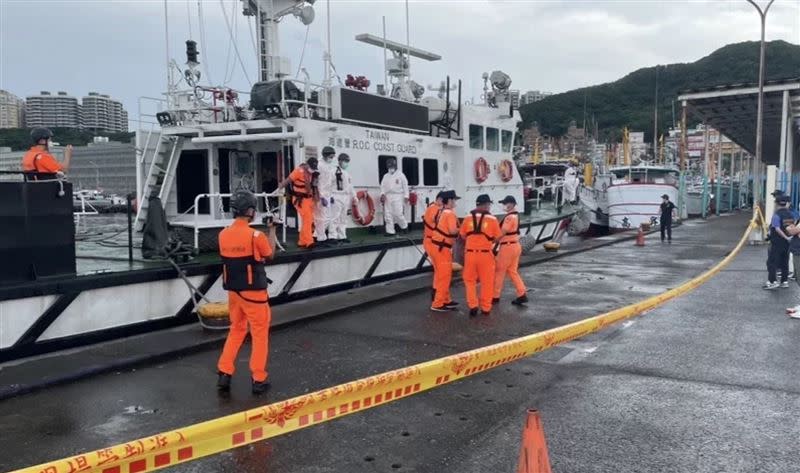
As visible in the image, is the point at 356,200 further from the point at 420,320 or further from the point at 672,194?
the point at 672,194

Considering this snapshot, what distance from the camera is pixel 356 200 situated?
1059cm

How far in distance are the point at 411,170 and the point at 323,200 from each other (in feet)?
10.9

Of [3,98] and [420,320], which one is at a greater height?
[3,98]

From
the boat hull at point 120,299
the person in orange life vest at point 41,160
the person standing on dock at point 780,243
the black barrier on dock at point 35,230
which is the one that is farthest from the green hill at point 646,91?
the black barrier on dock at point 35,230

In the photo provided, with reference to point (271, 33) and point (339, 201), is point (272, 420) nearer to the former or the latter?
point (339, 201)

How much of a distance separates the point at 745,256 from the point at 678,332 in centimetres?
904

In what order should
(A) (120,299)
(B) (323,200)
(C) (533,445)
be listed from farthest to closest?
(B) (323,200) < (A) (120,299) < (C) (533,445)

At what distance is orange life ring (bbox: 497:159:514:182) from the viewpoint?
14695 mm

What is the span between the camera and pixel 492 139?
47.5 feet

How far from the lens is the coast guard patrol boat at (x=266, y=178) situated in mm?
6320

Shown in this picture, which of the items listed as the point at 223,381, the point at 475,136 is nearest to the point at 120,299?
the point at 223,381

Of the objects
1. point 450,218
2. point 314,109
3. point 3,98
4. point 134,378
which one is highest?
point 3,98

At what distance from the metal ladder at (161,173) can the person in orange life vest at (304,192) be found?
2.84 meters

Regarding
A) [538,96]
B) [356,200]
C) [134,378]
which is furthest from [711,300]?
[538,96]
